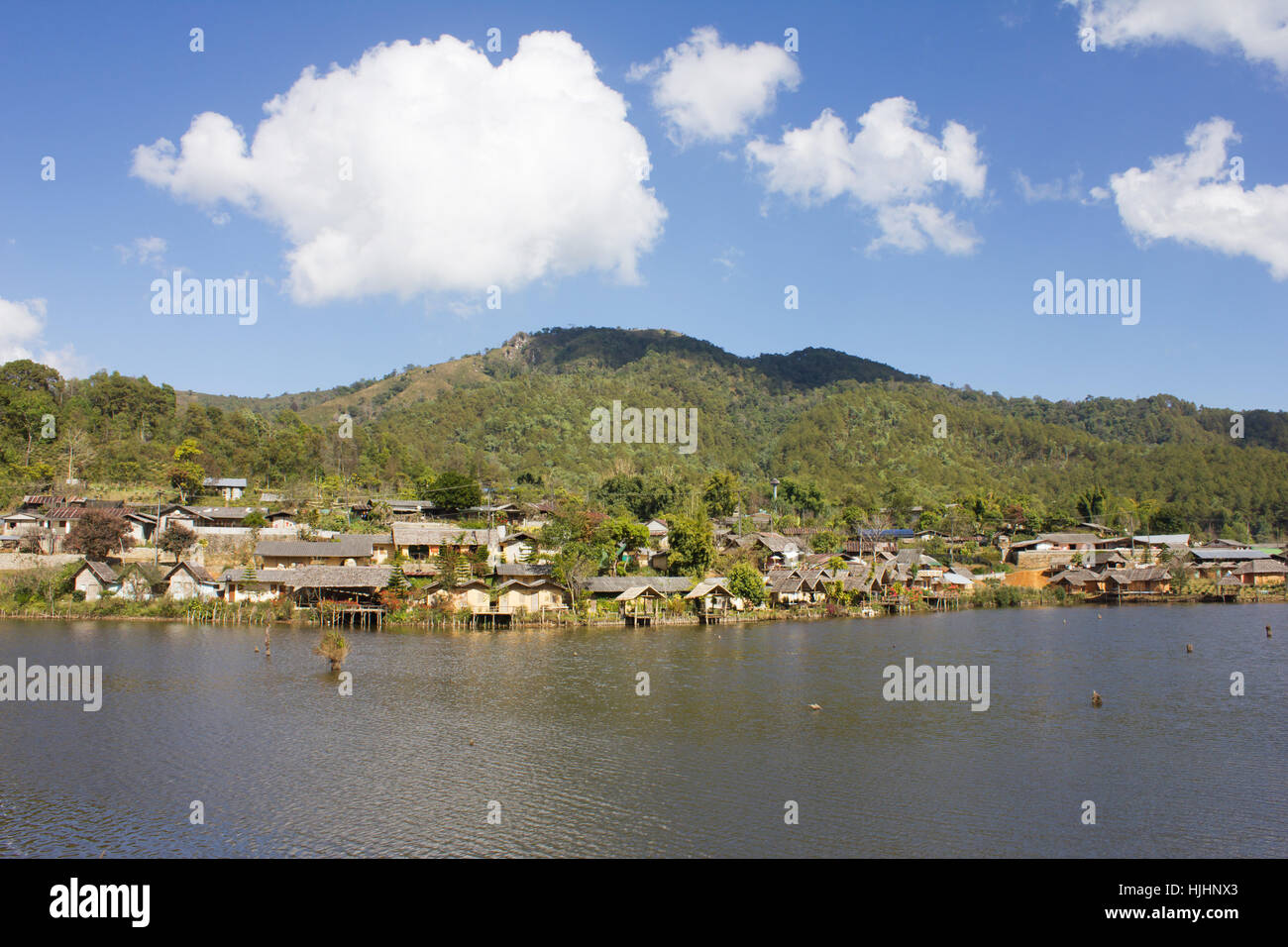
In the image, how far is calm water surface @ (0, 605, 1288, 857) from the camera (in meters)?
14.8

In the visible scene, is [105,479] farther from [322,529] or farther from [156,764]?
[156,764]

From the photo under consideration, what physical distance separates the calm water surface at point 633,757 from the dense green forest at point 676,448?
112ft

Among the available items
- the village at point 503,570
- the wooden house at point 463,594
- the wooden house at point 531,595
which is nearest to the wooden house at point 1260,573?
the village at point 503,570

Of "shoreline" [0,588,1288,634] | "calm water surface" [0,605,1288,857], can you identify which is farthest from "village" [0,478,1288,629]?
"calm water surface" [0,605,1288,857]

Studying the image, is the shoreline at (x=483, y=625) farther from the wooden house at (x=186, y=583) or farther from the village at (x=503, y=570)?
the wooden house at (x=186, y=583)

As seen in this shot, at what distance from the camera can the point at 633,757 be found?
1934 cm

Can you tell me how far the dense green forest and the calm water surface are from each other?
112ft

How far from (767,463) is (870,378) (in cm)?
6605

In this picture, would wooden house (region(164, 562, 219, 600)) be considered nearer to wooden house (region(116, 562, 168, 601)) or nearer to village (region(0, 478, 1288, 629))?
village (region(0, 478, 1288, 629))

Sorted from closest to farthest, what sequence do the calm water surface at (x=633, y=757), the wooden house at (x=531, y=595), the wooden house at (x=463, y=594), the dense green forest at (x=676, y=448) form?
the calm water surface at (x=633, y=757) < the wooden house at (x=463, y=594) < the wooden house at (x=531, y=595) < the dense green forest at (x=676, y=448)

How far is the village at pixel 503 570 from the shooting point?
139 ft

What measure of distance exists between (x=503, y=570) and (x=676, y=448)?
69792 millimetres

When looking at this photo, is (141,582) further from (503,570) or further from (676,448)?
(676,448)

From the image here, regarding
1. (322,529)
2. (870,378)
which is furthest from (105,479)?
(870,378)
